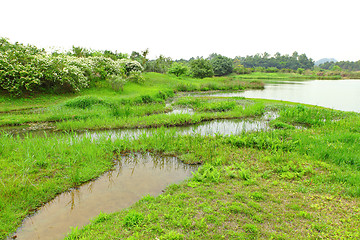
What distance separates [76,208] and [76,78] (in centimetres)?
1522

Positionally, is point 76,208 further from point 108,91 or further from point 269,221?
point 108,91

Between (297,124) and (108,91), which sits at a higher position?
(108,91)

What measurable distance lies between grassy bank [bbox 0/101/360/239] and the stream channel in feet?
0.94

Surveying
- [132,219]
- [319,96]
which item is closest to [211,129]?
[132,219]

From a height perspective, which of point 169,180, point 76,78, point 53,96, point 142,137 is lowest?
point 169,180

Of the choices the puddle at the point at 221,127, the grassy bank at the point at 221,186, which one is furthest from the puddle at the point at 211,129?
the grassy bank at the point at 221,186

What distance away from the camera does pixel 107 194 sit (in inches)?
199

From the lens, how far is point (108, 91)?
62.0ft

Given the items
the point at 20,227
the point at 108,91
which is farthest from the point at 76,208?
the point at 108,91

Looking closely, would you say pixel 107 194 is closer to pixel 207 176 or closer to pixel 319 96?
pixel 207 176

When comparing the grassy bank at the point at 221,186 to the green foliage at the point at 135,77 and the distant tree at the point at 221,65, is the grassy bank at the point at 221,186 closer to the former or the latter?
the green foliage at the point at 135,77

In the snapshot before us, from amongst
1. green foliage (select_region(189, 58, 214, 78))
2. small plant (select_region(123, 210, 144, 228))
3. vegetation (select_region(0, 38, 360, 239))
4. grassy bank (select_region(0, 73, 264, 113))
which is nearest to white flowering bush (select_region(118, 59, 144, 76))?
grassy bank (select_region(0, 73, 264, 113))

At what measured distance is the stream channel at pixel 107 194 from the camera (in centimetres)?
401

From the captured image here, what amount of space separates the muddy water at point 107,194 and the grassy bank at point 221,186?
0.30 m
